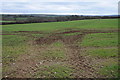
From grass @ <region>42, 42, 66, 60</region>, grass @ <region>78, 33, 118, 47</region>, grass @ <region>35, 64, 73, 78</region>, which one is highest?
grass @ <region>78, 33, 118, 47</region>

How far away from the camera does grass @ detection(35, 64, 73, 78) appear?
6.88 m

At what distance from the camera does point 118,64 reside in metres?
8.47

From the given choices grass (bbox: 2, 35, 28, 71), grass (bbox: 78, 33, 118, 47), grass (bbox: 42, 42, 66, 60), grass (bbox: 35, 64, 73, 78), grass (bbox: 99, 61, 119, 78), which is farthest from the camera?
grass (bbox: 78, 33, 118, 47)

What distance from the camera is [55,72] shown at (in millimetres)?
7285

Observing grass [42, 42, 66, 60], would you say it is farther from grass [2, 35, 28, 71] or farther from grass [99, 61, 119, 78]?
grass [99, 61, 119, 78]

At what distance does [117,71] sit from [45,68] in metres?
4.31

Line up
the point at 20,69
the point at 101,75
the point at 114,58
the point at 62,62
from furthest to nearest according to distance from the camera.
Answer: the point at 114,58, the point at 62,62, the point at 20,69, the point at 101,75

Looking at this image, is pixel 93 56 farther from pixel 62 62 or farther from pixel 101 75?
pixel 101 75

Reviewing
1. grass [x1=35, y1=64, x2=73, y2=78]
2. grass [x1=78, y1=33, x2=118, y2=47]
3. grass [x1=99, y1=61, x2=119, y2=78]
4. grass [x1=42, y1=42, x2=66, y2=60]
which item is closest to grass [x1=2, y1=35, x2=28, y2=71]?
grass [x1=42, y1=42, x2=66, y2=60]

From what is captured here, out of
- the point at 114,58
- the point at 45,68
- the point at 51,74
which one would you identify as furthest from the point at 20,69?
the point at 114,58

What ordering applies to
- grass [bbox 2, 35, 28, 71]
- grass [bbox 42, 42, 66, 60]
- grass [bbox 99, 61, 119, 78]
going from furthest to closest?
1. grass [bbox 42, 42, 66, 60]
2. grass [bbox 2, 35, 28, 71]
3. grass [bbox 99, 61, 119, 78]

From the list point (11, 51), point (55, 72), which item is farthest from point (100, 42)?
point (11, 51)

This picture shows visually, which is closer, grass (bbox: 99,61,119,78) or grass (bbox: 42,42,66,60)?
grass (bbox: 99,61,119,78)

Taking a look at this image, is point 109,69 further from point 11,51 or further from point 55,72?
point 11,51
